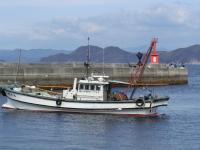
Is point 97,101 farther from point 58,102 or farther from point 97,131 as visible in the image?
point 97,131

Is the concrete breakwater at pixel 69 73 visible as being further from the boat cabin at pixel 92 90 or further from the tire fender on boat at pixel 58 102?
the boat cabin at pixel 92 90

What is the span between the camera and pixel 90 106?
46969mm

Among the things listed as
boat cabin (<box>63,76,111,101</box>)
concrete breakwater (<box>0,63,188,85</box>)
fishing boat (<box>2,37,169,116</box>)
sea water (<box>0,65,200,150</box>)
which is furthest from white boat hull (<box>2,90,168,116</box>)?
concrete breakwater (<box>0,63,188,85</box>)

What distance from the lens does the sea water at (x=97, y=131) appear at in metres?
35.2

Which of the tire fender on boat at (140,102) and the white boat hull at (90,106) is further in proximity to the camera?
the white boat hull at (90,106)

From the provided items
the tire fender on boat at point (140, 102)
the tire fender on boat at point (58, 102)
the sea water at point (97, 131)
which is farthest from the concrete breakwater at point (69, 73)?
the tire fender on boat at point (140, 102)

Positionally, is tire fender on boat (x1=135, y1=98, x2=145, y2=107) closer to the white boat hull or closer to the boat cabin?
the white boat hull

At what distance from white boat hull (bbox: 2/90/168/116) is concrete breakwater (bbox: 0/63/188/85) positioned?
2092cm

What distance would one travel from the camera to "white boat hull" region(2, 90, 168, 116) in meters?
46.6

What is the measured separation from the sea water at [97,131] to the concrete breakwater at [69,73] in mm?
20173

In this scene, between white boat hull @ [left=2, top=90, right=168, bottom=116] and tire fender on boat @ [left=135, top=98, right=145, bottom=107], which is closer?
tire fender on boat @ [left=135, top=98, right=145, bottom=107]

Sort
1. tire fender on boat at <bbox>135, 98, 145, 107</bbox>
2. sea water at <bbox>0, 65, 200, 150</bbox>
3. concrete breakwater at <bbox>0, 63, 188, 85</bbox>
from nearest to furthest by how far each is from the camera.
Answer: sea water at <bbox>0, 65, 200, 150</bbox> → tire fender on boat at <bbox>135, 98, 145, 107</bbox> → concrete breakwater at <bbox>0, 63, 188, 85</bbox>

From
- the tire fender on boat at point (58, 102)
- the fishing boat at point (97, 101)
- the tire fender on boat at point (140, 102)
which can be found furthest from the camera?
the tire fender on boat at point (58, 102)

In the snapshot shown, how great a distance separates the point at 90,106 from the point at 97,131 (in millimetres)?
6873
